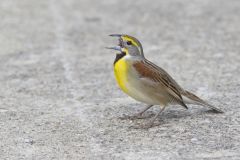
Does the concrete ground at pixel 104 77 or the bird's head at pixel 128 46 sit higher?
the bird's head at pixel 128 46

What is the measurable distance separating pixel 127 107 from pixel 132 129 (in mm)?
876

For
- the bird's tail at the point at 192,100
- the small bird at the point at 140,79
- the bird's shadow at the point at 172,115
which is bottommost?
the bird's shadow at the point at 172,115

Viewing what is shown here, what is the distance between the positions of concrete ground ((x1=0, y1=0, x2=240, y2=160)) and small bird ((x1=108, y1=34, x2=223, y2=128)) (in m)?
0.29

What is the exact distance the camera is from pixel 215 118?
6910 millimetres

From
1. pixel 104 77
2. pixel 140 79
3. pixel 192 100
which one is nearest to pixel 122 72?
pixel 140 79

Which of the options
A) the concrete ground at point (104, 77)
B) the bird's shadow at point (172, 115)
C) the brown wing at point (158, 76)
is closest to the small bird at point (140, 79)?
the brown wing at point (158, 76)

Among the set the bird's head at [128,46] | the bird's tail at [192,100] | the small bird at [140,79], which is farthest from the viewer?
the bird's tail at [192,100]

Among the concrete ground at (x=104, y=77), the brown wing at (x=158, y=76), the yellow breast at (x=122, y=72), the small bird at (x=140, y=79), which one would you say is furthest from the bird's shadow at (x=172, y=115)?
the yellow breast at (x=122, y=72)

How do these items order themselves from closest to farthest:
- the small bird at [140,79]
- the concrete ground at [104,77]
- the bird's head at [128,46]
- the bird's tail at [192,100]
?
the concrete ground at [104,77] < the small bird at [140,79] < the bird's head at [128,46] < the bird's tail at [192,100]

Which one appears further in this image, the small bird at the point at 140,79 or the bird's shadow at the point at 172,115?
the bird's shadow at the point at 172,115

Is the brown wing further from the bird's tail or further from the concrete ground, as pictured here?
the concrete ground

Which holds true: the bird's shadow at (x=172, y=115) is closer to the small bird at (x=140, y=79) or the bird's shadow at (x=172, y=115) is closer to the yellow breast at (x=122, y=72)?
the small bird at (x=140, y=79)

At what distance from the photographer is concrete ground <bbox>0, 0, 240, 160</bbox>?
620 centimetres

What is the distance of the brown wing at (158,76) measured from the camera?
6.69 meters
